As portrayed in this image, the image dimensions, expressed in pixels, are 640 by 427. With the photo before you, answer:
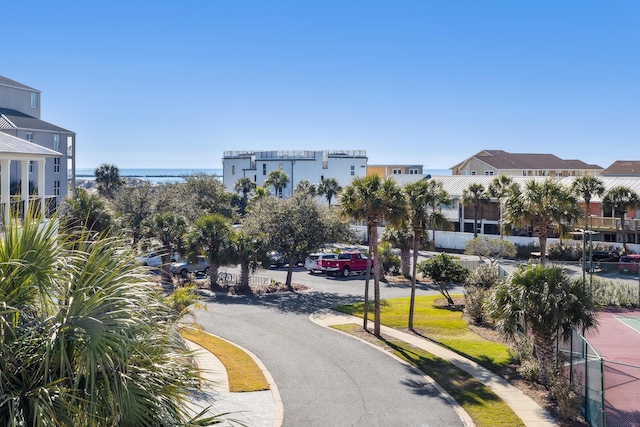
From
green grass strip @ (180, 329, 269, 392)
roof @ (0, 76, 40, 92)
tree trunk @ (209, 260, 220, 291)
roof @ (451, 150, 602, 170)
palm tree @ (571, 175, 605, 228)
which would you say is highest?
roof @ (0, 76, 40, 92)

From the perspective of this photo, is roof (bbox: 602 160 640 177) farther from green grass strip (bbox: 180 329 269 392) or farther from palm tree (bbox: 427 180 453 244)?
green grass strip (bbox: 180 329 269 392)

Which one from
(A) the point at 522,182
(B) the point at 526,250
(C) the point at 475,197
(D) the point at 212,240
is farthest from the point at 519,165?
(D) the point at 212,240

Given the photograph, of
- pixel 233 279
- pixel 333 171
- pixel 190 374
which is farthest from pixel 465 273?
pixel 333 171

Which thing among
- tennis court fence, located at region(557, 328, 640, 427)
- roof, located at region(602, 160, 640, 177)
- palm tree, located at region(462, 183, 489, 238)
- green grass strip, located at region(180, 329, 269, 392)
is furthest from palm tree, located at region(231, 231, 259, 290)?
roof, located at region(602, 160, 640, 177)

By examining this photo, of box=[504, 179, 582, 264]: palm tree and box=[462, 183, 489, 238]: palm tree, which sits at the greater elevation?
box=[462, 183, 489, 238]: palm tree

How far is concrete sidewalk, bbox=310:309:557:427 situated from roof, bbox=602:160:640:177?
63.4m

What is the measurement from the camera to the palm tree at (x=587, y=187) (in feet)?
167

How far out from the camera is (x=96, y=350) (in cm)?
596

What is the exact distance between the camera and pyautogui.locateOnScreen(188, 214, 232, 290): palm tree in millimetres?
34281

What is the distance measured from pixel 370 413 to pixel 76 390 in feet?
38.5

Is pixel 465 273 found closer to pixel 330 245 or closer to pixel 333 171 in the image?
pixel 330 245

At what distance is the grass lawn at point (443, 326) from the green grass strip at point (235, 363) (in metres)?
7.89

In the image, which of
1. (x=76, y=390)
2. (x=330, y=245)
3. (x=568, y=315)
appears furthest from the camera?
(x=330, y=245)

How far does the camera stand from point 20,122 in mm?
53188
